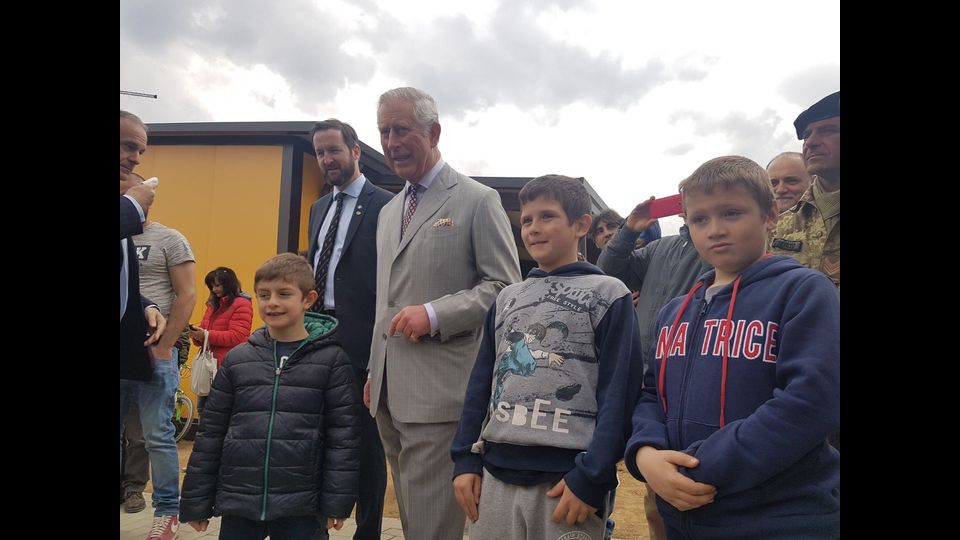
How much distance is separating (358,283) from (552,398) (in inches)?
50.5

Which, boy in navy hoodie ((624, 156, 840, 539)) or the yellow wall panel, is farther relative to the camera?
the yellow wall panel

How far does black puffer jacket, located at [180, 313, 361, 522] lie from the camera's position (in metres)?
2.16

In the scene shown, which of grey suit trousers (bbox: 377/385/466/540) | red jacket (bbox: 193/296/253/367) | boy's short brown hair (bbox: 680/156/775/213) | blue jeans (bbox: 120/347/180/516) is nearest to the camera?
boy's short brown hair (bbox: 680/156/775/213)

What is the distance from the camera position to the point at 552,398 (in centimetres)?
168

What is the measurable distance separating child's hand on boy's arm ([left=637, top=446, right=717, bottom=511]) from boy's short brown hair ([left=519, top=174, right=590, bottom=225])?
2.68 ft

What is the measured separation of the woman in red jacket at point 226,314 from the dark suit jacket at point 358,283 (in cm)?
314

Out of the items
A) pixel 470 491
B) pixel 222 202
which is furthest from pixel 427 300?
pixel 222 202

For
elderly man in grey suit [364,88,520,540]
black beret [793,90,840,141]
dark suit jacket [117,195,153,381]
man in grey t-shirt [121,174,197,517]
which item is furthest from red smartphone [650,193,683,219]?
man in grey t-shirt [121,174,197,517]

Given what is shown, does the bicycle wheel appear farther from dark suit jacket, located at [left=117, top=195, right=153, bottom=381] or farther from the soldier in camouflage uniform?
the soldier in camouflage uniform

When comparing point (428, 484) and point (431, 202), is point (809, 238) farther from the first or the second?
point (428, 484)

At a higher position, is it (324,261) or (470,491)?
(324,261)
